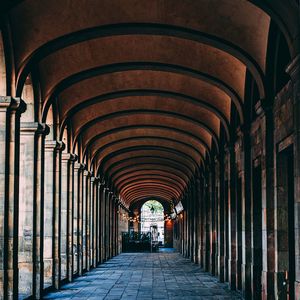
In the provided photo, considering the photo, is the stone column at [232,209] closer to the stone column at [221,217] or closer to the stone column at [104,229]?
the stone column at [221,217]

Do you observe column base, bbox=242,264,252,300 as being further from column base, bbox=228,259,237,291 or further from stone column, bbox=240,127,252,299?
column base, bbox=228,259,237,291

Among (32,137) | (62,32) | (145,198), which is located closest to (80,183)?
(32,137)

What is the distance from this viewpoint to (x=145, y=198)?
7638cm

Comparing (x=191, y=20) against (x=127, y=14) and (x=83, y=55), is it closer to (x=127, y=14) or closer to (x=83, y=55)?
(x=127, y=14)

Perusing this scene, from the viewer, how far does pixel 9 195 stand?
1403 cm

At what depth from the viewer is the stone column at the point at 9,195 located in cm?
1375

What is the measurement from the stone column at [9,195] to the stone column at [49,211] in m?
5.51

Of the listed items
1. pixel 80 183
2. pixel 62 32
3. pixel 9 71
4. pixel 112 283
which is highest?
pixel 62 32

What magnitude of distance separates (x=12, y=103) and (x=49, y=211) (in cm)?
659

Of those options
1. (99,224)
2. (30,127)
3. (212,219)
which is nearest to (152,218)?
(99,224)

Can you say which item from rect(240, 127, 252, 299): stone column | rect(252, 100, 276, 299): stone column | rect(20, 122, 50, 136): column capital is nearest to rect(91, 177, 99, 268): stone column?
rect(240, 127, 252, 299): stone column

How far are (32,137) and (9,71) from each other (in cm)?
Result: 310

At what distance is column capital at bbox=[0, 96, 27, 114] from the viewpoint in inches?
544

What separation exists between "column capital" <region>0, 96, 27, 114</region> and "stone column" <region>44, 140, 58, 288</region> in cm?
587
